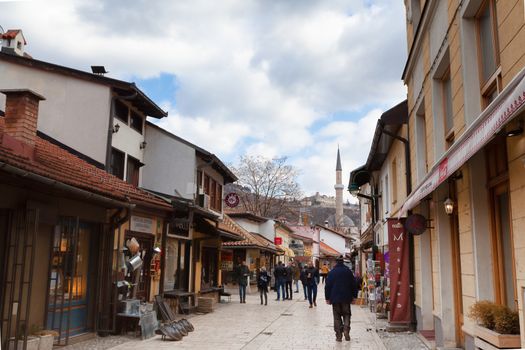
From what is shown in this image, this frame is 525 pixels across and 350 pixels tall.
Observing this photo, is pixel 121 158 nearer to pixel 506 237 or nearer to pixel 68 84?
pixel 68 84

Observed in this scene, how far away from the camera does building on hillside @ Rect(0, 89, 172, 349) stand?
27.1 feet

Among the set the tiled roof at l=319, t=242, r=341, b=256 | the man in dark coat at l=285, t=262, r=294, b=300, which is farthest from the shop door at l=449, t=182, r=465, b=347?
the tiled roof at l=319, t=242, r=341, b=256

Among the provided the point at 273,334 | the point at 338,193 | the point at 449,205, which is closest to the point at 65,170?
the point at 273,334

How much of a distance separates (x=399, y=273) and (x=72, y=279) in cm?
726

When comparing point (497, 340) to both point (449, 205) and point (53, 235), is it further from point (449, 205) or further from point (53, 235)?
point (53, 235)

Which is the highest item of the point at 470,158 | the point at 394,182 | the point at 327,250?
the point at 394,182

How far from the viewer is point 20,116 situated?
32.0ft

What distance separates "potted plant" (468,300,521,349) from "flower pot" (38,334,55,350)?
6.63 metres

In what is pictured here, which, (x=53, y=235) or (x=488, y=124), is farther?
(x=53, y=235)

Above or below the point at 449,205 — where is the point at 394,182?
above

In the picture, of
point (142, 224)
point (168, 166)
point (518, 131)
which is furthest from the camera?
point (168, 166)

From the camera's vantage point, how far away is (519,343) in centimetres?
476

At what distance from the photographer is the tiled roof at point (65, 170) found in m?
8.54

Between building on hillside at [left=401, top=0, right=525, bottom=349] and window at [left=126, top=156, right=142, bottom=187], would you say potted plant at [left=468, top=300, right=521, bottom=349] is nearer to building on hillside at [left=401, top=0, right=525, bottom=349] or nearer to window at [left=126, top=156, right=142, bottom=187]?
building on hillside at [left=401, top=0, right=525, bottom=349]
